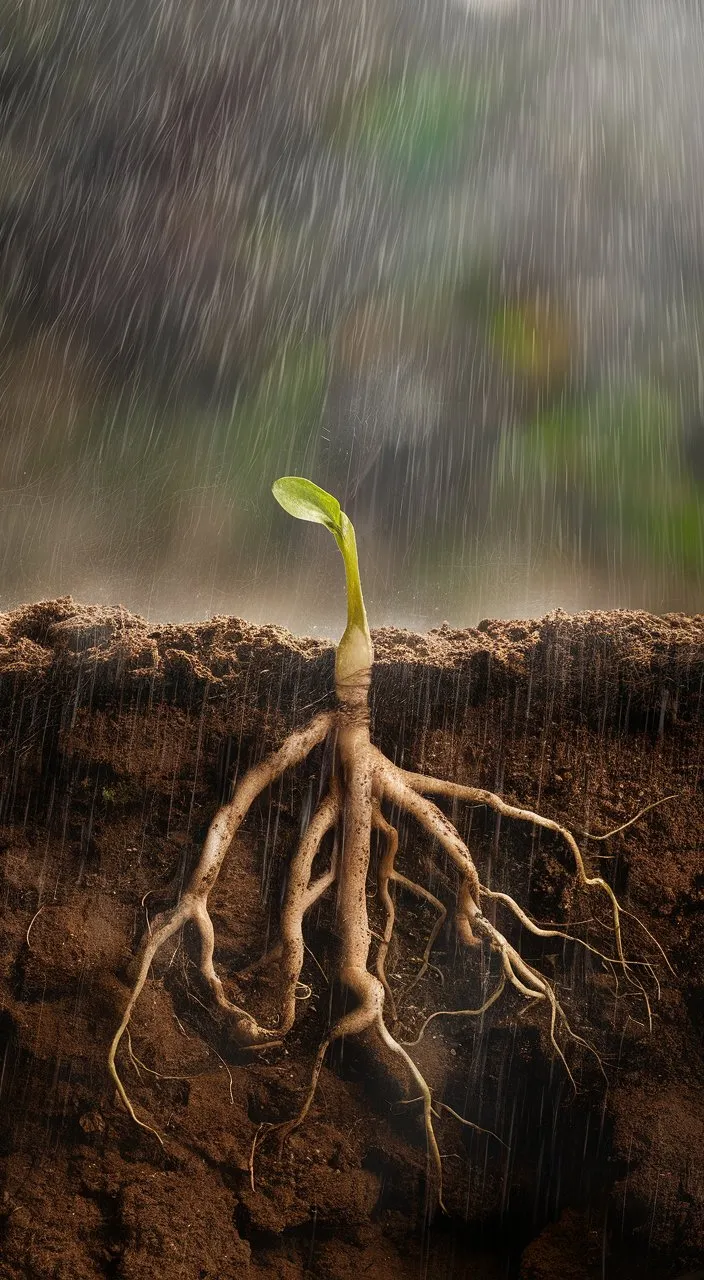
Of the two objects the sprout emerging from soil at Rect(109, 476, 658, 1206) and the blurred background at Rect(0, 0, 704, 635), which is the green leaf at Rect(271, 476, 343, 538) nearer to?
the sprout emerging from soil at Rect(109, 476, 658, 1206)

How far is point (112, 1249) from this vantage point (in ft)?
1.87

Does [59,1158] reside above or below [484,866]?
below

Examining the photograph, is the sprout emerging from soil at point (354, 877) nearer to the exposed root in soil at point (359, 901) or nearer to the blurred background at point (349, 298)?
the exposed root in soil at point (359, 901)

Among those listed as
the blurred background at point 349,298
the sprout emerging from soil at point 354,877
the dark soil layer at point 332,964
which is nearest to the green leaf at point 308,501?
the sprout emerging from soil at point 354,877

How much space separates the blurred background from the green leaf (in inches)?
10.6

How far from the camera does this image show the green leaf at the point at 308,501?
716mm

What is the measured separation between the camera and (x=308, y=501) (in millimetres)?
725

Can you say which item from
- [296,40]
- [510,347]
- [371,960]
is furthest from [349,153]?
[371,960]

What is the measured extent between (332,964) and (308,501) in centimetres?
43

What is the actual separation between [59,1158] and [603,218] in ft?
Result: 3.99

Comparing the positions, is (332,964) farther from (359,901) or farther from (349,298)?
(349,298)

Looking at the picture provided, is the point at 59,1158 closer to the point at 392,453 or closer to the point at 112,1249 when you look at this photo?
the point at 112,1249

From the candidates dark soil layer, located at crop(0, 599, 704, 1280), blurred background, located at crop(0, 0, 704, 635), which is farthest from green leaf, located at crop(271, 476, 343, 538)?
blurred background, located at crop(0, 0, 704, 635)

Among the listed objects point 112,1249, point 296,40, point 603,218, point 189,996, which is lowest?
point 112,1249
